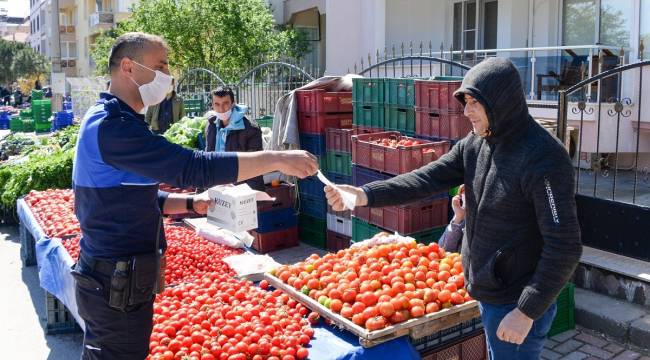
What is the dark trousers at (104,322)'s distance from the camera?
2902 millimetres

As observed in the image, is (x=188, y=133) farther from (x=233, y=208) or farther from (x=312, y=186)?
(x=233, y=208)

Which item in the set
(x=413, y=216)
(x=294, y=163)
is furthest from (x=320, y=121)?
(x=294, y=163)

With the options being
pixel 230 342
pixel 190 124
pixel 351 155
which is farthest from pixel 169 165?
pixel 190 124

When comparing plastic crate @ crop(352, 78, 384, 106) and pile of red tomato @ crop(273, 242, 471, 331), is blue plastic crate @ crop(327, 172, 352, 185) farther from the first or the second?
pile of red tomato @ crop(273, 242, 471, 331)

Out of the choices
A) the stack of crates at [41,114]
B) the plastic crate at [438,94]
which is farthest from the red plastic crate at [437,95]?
the stack of crates at [41,114]

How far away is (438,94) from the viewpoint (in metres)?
6.40

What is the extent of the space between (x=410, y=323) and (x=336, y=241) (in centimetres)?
432

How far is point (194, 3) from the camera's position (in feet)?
59.1

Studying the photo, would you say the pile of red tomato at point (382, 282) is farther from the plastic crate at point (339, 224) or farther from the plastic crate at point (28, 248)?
the plastic crate at point (28, 248)

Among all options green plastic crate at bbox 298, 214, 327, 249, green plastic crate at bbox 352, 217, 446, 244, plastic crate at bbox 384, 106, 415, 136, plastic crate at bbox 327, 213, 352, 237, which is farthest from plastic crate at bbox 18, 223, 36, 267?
plastic crate at bbox 384, 106, 415, 136

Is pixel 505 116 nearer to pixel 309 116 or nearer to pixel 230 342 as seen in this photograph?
pixel 230 342

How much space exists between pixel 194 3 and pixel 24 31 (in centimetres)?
11102

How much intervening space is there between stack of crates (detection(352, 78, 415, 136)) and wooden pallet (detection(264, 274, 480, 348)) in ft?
11.0

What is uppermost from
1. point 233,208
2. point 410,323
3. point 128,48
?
point 128,48
